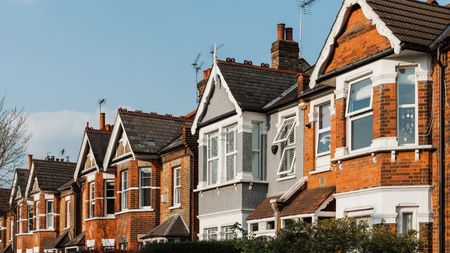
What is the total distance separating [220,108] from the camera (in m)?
28.4

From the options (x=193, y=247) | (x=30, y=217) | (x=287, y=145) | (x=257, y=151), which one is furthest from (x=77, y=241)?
(x=287, y=145)

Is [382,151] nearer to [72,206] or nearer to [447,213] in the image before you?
[447,213]

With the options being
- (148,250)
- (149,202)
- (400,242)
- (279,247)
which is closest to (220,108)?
(148,250)

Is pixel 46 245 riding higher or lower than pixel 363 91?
lower

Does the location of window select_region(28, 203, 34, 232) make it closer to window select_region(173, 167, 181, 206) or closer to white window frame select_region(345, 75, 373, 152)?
window select_region(173, 167, 181, 206)

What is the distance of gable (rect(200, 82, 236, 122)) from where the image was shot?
27.9 meters

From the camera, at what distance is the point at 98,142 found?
1571 inches

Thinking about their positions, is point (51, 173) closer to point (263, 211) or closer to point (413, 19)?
point (263, 211)

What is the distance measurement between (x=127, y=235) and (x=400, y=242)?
63.1 feet

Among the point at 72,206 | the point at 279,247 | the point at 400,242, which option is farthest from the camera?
the point at 72,206

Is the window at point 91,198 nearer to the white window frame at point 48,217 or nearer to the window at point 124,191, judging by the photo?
the window at point 124,191

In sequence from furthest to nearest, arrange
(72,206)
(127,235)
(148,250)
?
(72,206) < (127,235) < (148,250)

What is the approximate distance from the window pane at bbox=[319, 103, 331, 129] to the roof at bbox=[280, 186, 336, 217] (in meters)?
1.87

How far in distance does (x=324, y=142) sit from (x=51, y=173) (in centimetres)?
2874
